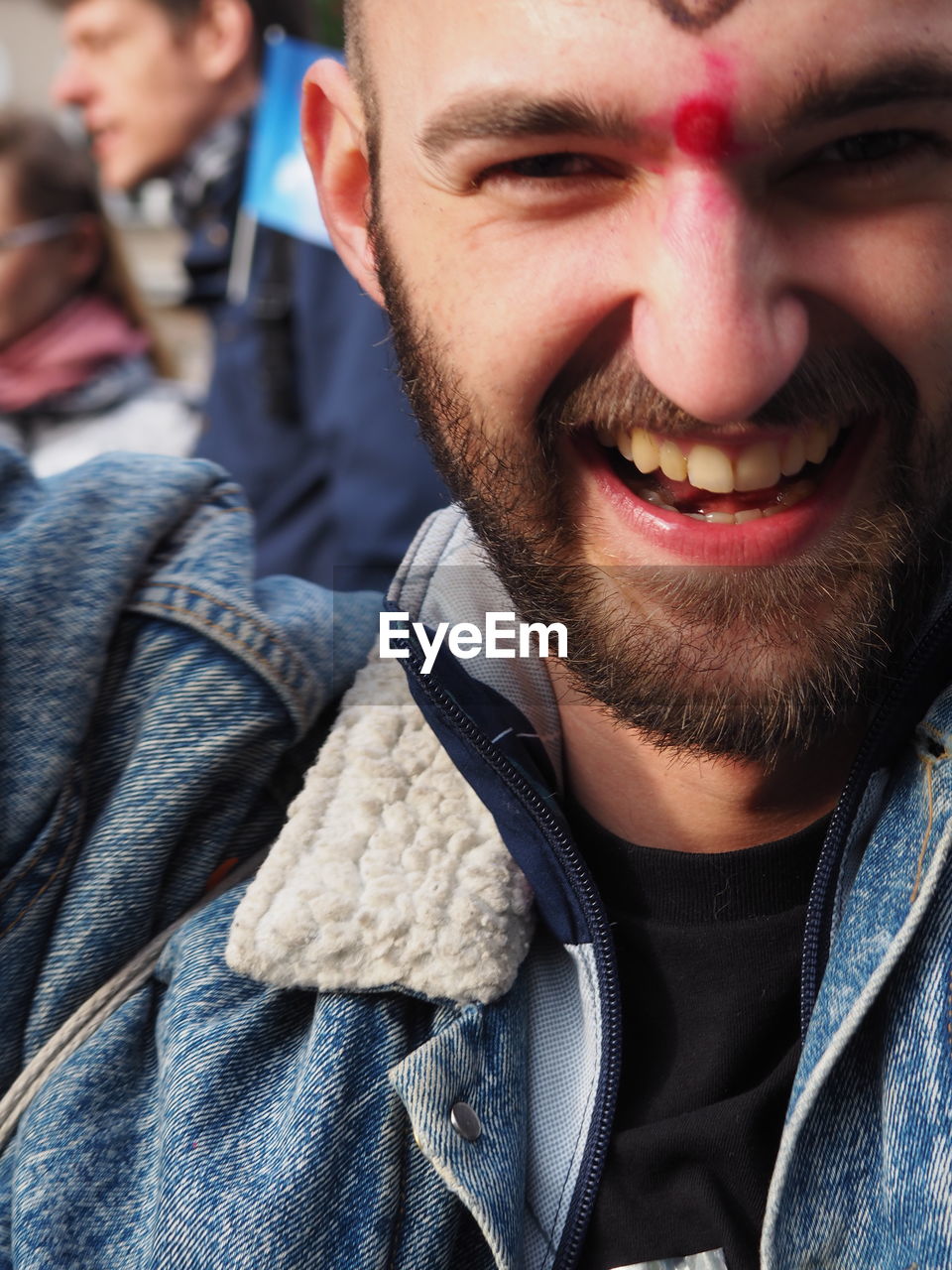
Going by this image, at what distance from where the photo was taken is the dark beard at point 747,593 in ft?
4.40

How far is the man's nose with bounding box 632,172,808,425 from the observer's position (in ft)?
3.99

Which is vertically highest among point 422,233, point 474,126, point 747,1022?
point 474,126

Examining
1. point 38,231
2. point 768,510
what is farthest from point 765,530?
point 38,231

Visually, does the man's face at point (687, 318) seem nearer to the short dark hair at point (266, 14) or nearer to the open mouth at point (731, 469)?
the open mouth at point (731, 469)

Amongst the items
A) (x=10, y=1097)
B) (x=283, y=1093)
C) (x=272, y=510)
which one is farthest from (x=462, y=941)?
(x=272, y=510)

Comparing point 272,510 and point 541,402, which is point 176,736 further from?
point 272,510

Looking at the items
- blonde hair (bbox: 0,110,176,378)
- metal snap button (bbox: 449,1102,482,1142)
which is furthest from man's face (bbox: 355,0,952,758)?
blonde hair (bbox: 0,110,176,378)

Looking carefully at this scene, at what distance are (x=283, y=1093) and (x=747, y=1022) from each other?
0.52 metres

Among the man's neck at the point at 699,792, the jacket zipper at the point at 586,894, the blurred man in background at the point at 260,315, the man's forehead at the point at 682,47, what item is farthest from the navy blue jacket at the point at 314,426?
the man's forehead at the point at 682,47

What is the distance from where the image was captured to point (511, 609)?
66.2 inches

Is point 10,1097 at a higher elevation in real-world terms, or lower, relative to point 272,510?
higher

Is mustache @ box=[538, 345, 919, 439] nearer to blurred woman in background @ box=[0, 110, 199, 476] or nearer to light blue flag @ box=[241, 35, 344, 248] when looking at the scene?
light blue flag @ box=[241, 35, 344, 248]

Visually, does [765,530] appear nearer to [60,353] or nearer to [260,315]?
[260,315]

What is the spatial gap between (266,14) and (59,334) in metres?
1.32
